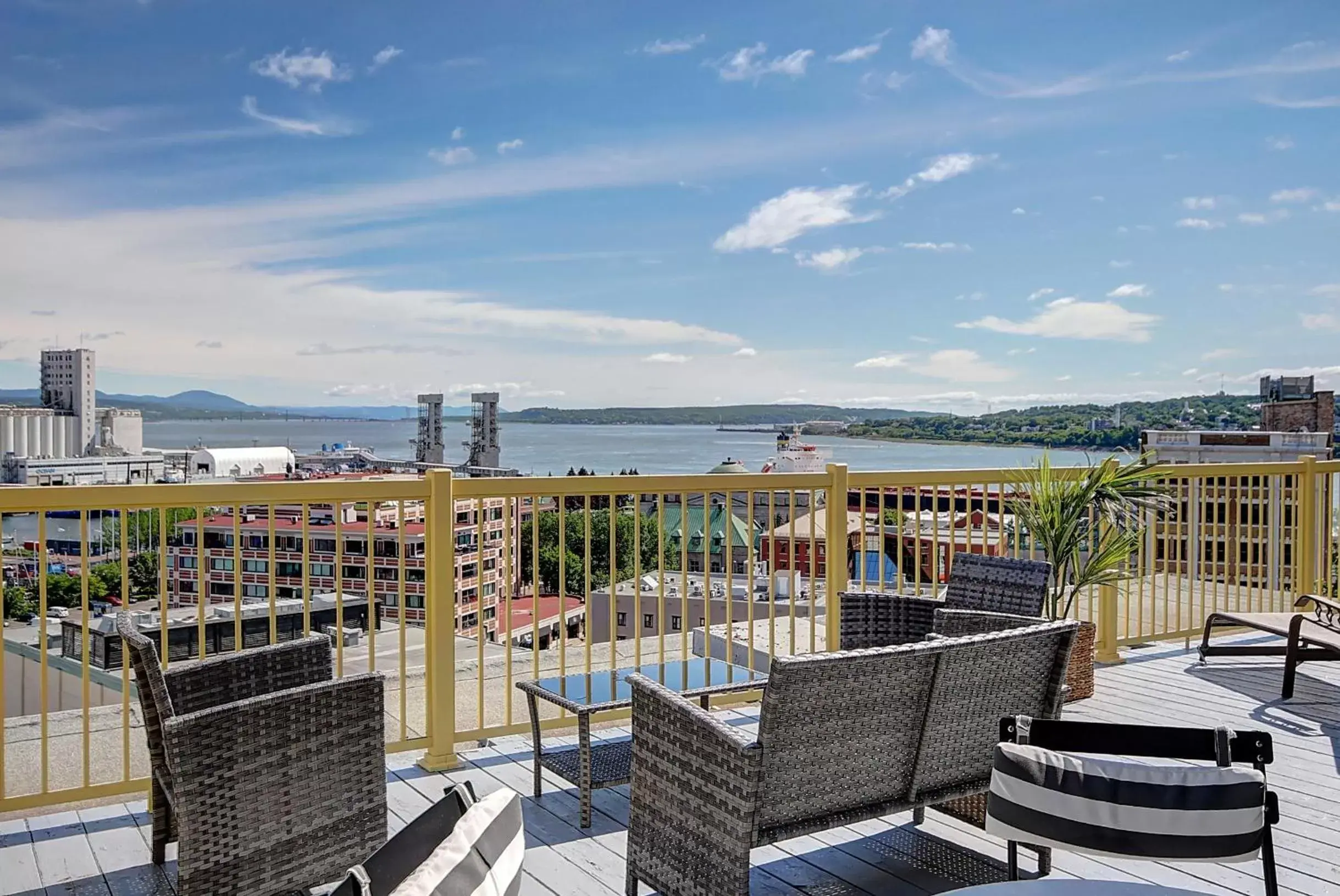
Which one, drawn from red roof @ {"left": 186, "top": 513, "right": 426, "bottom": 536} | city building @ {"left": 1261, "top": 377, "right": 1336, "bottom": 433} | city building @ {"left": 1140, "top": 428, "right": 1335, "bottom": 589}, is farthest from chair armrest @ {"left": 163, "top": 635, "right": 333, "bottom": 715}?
city building @ {"left": 1261, "top": 377, "right": 1336, "bottom": 433}

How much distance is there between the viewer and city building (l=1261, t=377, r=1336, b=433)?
16.5 m

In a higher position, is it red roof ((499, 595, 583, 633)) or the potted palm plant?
the potted palm plant

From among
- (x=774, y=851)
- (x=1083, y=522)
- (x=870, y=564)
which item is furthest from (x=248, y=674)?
(x=1083, y=522)

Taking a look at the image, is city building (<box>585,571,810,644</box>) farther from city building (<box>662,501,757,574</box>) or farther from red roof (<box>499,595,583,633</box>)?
red roof (<box>499,595,583,633</box>)

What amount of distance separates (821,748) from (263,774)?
1401 millimetres

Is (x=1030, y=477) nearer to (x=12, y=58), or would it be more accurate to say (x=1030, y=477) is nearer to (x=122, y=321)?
(x=12, y=58)

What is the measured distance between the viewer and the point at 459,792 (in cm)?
135

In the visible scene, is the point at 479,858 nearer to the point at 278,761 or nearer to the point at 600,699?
the point at 278,761

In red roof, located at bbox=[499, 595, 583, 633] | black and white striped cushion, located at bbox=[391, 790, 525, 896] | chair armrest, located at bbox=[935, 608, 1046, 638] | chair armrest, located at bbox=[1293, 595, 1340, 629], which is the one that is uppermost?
black and white striped cushion, located at bbox=[391, 790, 525, 896]

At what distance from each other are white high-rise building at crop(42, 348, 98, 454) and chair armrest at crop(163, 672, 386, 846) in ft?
163

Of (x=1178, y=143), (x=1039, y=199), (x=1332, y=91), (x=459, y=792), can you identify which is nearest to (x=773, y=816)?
(x=459, y=792)

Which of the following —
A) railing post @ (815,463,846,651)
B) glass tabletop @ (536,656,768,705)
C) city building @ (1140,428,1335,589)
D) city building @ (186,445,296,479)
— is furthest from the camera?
city building @ (186,445,296,479)

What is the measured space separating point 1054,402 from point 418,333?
185 ft

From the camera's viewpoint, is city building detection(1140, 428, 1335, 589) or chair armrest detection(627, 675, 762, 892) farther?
city building detection(1140, 428, 1335, 589)
